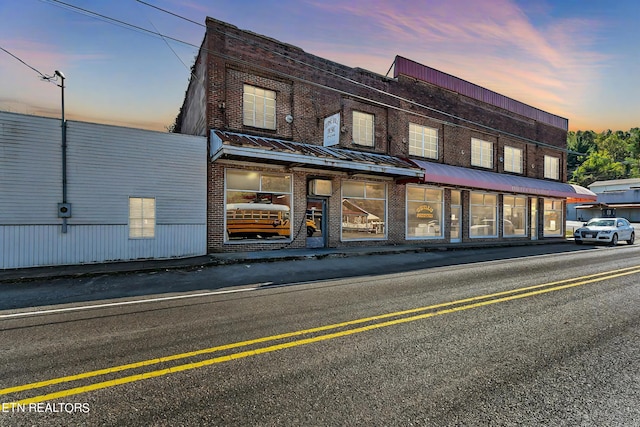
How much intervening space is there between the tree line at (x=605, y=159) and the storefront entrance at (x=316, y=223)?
92757 mm

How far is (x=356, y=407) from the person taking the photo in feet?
9.36

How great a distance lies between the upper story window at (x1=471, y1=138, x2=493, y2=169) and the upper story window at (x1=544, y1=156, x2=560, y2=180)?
24.2 ft

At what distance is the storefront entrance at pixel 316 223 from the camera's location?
1507 centimetres

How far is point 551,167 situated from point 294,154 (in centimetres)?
2461

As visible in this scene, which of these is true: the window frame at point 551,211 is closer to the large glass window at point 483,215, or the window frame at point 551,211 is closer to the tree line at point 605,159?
the large glass window at point 483,215

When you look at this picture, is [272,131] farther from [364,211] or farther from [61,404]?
[61,404]

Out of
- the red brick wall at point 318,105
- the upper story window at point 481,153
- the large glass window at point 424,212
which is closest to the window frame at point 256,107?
the red brick wall at point 318,105

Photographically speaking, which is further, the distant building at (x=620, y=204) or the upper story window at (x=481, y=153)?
the distant building at (x=620, y=204)

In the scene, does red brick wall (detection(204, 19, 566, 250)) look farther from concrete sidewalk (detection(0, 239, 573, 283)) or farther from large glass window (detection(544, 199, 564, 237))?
large glass window (detection(544, 199, 564, 237))

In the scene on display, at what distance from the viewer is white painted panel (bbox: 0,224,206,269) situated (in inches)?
391

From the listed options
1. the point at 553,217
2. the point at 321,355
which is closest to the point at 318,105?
the point at 321,355

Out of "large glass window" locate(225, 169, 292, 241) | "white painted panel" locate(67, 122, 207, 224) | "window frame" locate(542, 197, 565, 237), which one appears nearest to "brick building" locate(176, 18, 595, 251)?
"large glass window" locate(225, 169, 292, 241)

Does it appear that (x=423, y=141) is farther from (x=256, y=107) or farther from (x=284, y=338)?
(x=284, y=338)

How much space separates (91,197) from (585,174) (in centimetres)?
12023
